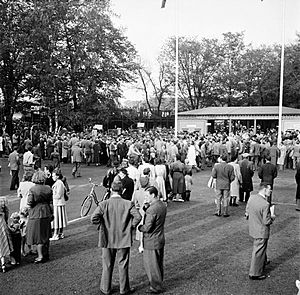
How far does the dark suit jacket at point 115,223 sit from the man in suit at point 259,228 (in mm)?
2079

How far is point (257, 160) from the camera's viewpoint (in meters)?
20.6

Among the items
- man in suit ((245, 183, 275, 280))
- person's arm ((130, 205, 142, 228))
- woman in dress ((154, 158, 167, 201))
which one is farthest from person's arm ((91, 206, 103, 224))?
woman in dress ((154, 158, 167, 201))

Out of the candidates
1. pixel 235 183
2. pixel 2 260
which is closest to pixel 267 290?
pixel 2 260

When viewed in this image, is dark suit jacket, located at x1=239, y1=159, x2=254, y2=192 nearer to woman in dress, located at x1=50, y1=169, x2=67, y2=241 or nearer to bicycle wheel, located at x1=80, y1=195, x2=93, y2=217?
bicycle wheel, located at x1=80, y1=195, x2=93, y2=217

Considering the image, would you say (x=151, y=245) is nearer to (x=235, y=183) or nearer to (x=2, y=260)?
(x=2, y=260)

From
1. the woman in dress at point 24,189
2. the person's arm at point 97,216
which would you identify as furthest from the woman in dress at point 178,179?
the person's arm at point 97,216

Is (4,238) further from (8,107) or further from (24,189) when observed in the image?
(8,107)

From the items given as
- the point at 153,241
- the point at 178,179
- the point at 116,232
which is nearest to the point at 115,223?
the point at 116,232

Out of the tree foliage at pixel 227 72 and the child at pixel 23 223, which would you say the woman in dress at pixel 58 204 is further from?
the tree foliage at pixel 227 72

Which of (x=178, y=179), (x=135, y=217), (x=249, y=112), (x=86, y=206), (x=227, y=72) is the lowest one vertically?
(x=86, y=206)

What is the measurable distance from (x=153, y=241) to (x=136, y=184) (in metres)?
4.34

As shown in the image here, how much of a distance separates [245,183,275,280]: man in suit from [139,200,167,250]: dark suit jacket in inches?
64.9

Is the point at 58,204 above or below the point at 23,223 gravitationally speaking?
→ above

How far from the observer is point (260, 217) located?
6.72 metres
